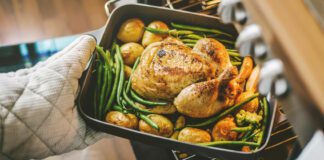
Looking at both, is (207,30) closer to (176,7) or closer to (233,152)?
(176,7)

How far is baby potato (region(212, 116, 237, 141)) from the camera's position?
1.14m

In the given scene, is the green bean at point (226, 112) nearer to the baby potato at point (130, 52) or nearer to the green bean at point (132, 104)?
the green bean at point (132, 104)

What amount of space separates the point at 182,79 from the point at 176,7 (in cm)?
47

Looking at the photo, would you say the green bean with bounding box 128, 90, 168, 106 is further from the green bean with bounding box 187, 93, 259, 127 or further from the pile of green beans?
the green bean with bounding box 187, 93, 259, 127

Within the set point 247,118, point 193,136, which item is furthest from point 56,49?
point 247,118

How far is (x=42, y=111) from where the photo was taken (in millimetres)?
1064

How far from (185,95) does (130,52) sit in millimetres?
308

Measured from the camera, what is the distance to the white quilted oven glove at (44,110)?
3.39 feet

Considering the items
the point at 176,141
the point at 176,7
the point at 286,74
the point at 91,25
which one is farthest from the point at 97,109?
the point at 91,25

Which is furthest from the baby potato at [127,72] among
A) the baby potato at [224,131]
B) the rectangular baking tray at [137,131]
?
the baby potato at [224,131]

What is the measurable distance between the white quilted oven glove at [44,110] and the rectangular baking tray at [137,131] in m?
0.05

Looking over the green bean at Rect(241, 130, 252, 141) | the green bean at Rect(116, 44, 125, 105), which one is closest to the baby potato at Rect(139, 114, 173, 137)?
the green bean at Rect(116, 44, 125, 105)

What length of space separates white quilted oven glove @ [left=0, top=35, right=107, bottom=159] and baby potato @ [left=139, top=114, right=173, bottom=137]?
0.56 feet

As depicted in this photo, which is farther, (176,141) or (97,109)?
(97,109)
